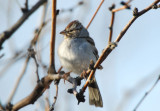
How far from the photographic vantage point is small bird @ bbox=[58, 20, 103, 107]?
5.11 m

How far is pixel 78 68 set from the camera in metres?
5.21

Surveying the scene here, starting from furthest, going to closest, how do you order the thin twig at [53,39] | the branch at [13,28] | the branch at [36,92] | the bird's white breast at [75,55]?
the bird's white breast at [75,55] < the branch at [13,28] < the branch at [36,92] < the thin twig at [53,39]

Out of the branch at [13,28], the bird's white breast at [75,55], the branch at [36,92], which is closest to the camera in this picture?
the branch at [36,92]

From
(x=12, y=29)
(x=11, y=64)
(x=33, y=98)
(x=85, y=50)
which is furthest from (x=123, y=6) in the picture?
(x=85, y=50)

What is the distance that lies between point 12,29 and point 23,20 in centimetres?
19

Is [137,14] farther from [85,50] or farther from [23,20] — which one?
[85,50]

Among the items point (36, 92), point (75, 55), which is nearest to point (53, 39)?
point (36, 92)

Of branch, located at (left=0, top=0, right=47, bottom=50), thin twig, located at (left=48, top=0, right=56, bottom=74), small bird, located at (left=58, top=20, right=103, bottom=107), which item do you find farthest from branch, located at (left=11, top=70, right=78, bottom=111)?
small bird, located at (left=58, top=20, right=103, bottom=107)

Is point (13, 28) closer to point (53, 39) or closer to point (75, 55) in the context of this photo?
point (53, 39)

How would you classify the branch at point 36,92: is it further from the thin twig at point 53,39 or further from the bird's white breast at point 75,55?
the bird's white breast at point 75,55

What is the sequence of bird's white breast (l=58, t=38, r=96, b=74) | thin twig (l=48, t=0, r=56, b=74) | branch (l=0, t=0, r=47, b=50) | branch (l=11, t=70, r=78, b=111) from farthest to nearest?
bird's white breast (l=58, t=38, r=96, b=74) < branch (l=0, t=0, r=47, b=50) < branch (l=11, t=70, r=78, b=111) < thin twig (l=48, t=0, r=56, b=74)

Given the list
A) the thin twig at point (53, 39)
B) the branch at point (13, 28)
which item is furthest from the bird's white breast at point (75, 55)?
the thin twig at point (53, 39)

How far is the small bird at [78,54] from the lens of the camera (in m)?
5.11

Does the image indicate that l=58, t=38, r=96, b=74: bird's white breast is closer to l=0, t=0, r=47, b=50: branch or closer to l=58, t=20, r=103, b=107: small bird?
l=58, t=20, r=103, b=107: small bird
